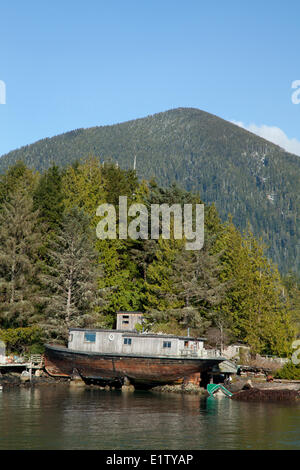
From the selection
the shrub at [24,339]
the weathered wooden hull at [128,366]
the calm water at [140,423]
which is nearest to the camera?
the calm water at [140,423]

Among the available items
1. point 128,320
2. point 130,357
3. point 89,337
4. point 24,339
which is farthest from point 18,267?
point 130,357

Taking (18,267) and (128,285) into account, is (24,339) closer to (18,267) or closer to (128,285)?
(18,267)

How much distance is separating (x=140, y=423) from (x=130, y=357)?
17.4m

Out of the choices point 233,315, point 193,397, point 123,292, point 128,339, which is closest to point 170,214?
point 123,292

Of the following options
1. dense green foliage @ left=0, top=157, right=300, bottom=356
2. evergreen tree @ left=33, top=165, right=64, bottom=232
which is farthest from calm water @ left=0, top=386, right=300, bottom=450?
evergreen tree @ left=33, top=165, right=64, bottom=232

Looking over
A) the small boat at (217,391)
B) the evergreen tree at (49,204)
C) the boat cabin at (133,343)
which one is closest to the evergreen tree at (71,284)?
the boat cabin at (133,343)

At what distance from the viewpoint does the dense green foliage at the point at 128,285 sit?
57.3 meters

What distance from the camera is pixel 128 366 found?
48.6 metres

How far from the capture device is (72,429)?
28531 mm

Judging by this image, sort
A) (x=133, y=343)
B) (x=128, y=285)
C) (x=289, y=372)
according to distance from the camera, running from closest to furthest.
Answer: (x=133, y=343) < (x=289, y=372) < (x=128, y=285)

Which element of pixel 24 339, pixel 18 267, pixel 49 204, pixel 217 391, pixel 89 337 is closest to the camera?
pixel 217 391

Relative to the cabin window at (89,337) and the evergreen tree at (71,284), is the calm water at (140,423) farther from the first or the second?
the evergreen tree at (71,284)

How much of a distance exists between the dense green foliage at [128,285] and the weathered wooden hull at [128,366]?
488 centimetres

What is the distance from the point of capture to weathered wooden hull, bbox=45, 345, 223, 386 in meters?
47.7
